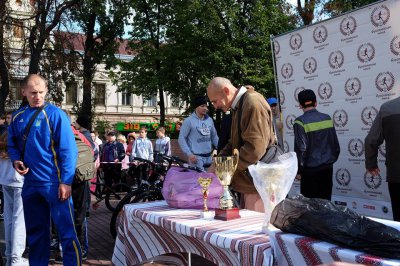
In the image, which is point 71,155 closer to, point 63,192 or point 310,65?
point 63,192

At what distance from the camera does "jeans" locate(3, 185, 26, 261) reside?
489 centimetres

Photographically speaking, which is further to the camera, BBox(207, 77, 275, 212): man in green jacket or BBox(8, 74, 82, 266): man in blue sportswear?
BBox(8, 74, 82, 266): man in blue sportswear

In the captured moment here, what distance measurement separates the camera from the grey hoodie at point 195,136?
21.7 ft

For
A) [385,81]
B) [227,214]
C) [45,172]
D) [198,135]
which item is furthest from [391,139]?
[45,172]

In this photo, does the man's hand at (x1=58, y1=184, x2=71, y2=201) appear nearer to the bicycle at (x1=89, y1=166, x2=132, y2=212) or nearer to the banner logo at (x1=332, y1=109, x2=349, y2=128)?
the banner logo at (x1=332, y1=109, x2=349, y2=128)

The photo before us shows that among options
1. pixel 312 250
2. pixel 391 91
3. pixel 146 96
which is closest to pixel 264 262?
pixel 312 250

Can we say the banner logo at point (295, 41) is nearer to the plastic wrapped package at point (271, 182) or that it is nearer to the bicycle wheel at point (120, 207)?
the bicycle wheel at point (120, 207)

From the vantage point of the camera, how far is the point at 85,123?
6.33 metres

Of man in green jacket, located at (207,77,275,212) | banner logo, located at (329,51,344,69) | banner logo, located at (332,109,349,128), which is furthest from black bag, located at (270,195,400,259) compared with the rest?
banner logo, located at (329,51,344,69)

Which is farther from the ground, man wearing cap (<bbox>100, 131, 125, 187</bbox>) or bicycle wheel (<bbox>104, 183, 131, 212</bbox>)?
man wearing cap (<bbox>100, 131, 125, 187</bbox>)

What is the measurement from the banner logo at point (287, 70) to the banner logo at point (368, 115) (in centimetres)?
150

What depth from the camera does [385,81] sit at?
5.92m

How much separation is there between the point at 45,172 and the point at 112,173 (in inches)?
359

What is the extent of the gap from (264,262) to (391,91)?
4261 millimetres
